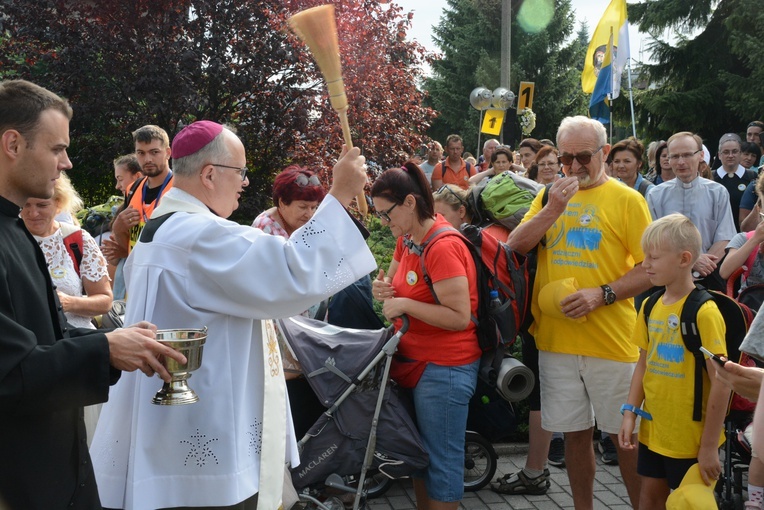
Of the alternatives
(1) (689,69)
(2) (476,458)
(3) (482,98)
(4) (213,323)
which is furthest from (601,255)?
(1) (689,69)

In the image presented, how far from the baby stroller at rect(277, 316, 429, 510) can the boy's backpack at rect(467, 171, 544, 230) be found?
51.0 inches

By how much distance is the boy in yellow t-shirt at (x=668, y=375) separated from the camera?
145 inches

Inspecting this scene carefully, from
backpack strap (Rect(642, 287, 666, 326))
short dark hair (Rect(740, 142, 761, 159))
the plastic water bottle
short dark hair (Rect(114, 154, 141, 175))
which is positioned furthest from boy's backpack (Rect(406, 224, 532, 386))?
short dark hair (Rect(740, 142, 761, 159))

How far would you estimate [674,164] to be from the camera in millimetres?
6270

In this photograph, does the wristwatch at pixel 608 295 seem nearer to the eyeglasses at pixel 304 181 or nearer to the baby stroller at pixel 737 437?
the baby stroller at pixel 737 437

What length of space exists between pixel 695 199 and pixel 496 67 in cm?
3407

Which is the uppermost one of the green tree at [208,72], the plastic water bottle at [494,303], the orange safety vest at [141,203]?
the green tree at [208,72]

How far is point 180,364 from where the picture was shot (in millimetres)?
2254

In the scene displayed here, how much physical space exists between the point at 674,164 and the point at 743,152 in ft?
14.6

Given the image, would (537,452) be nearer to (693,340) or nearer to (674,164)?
(693,340)

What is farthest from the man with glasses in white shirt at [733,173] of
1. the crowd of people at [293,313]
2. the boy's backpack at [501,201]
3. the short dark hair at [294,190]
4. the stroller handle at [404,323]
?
the stroller handle at [404,323]

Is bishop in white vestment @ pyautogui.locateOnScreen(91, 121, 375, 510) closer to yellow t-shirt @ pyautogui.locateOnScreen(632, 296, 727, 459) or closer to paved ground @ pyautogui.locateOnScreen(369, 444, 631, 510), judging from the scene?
yellow t-shirt @ pyautogui.locateOnScreen(632, 296, 727, 459)

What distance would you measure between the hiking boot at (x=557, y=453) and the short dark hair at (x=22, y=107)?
4747 mm

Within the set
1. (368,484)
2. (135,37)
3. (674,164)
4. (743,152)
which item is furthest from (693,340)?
(135,37)
